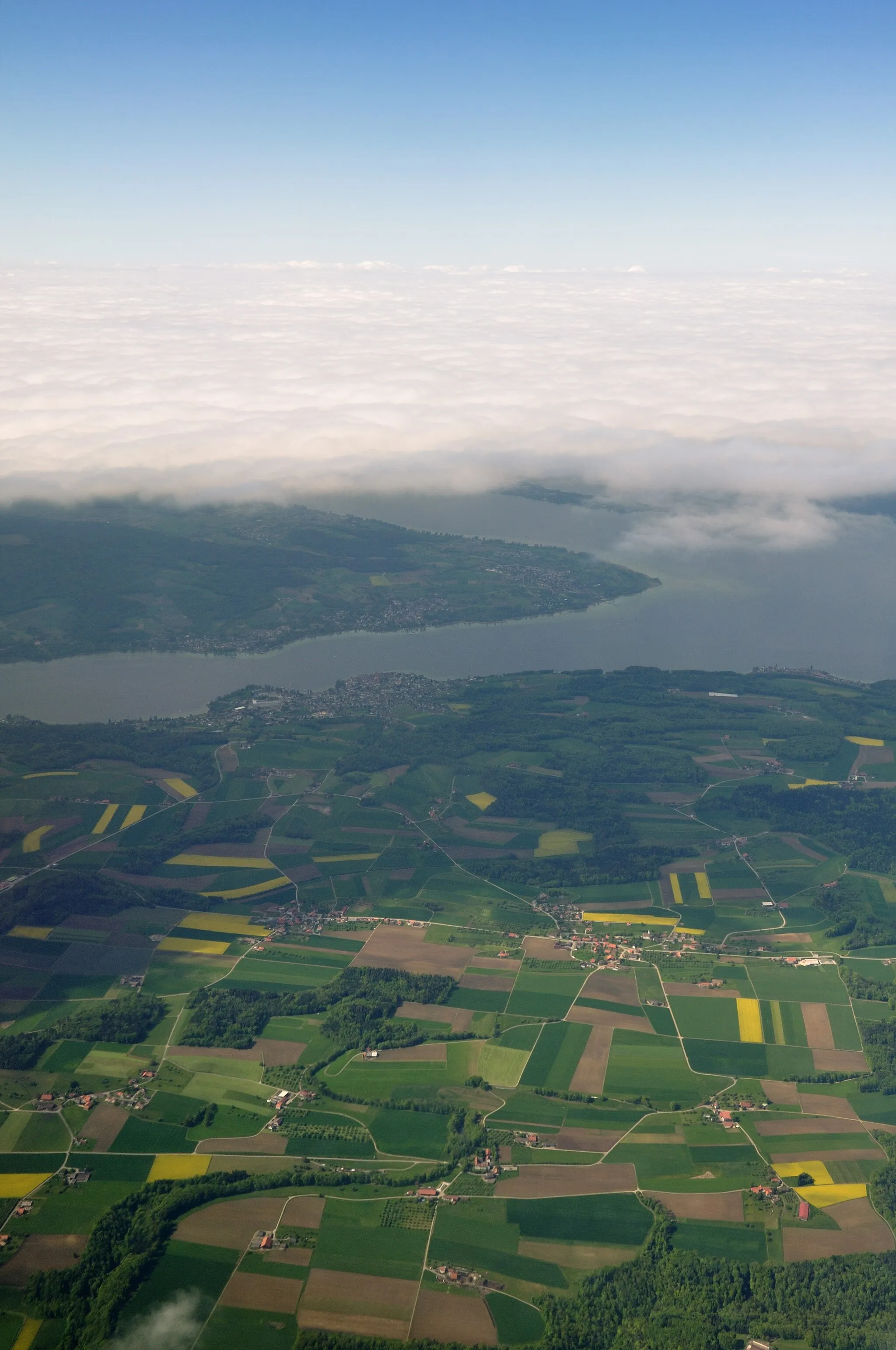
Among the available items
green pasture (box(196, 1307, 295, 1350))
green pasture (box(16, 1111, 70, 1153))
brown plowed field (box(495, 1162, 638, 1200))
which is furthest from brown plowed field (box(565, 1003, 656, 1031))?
green pasture (box(16, 1111, 70, 1153))

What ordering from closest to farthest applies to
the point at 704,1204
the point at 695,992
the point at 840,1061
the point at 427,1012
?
1. the point at 704,1204
2. the point at 840,1061
3. the point at 427,1012
4. the point at 695,992

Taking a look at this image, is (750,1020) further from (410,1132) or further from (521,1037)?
(410,1132)

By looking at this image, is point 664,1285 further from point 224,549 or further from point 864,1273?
point 224,549

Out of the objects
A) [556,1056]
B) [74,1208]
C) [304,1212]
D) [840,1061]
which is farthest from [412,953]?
[74,1208]

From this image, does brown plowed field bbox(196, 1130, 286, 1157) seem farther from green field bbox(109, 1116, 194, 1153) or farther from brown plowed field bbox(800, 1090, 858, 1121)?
brown plowed field bbox(800, 1090, 858, 1121)

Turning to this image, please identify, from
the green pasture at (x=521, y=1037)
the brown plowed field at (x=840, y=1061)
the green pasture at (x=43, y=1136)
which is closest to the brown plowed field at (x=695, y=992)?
the brown plowed field at (x=840, y=1061)

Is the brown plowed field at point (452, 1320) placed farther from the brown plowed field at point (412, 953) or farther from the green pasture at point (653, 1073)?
the brown plowed field at point (412, 953)
